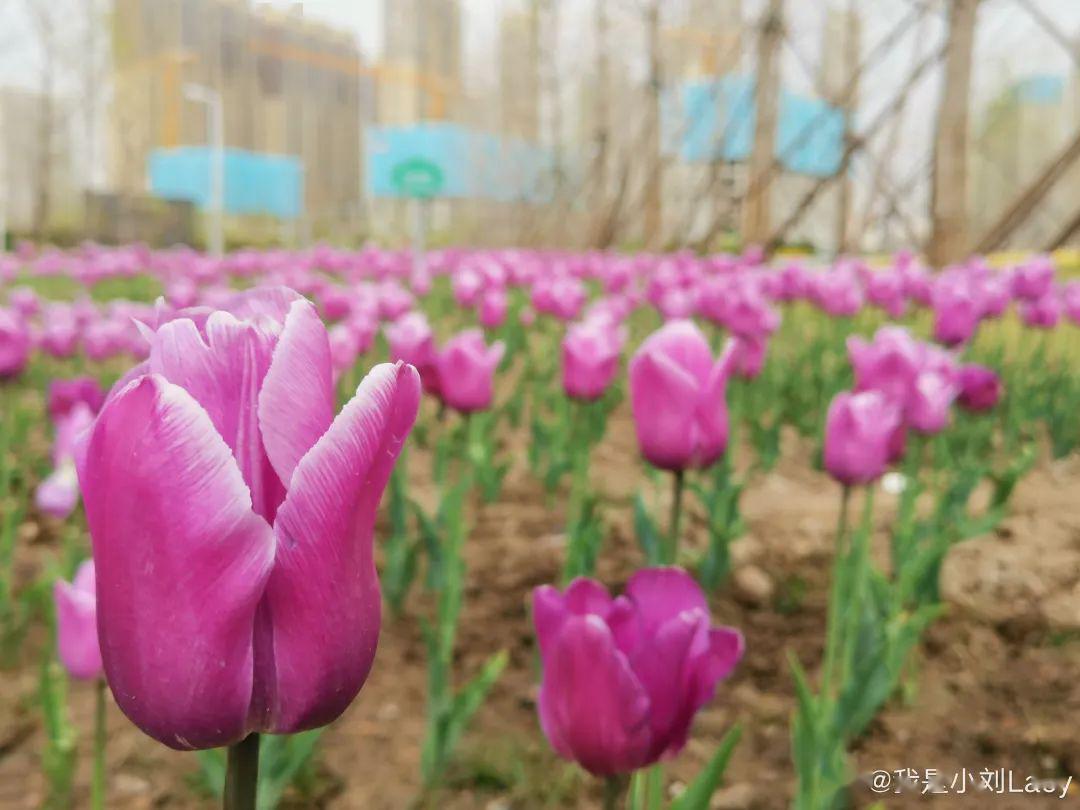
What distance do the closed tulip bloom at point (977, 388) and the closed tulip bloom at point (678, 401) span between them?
4.00 ft

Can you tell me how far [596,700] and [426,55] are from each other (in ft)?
86.8

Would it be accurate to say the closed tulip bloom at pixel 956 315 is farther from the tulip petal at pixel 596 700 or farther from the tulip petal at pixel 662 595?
the tulip petal at pixel 596 700

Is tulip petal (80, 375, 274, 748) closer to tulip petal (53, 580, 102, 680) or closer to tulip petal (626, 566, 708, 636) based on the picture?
tulip petal (626, 566, 708, 636)

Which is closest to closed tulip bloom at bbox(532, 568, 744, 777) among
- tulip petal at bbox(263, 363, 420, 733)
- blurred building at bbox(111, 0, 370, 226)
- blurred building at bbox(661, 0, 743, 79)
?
tulip petal at bbox(263, 363, 420, 733)

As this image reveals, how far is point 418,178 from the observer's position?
6977 mm

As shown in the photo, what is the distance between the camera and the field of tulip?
1.59ft

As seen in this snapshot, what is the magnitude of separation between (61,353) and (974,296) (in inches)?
109

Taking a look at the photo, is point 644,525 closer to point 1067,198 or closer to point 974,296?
point 974,296

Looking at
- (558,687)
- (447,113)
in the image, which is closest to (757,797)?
(558,687)

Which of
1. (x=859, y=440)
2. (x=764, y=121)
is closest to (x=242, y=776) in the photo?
(x=859, y=440)

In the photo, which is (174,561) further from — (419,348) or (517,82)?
(517,82)

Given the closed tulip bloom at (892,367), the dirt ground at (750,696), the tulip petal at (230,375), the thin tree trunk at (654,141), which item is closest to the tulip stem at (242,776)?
the tulip petal at (230,375)

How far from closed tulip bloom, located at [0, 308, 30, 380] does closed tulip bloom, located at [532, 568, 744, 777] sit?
78.6 inches

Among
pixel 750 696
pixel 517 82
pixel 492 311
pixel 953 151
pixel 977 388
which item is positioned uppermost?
pixel 517 82
